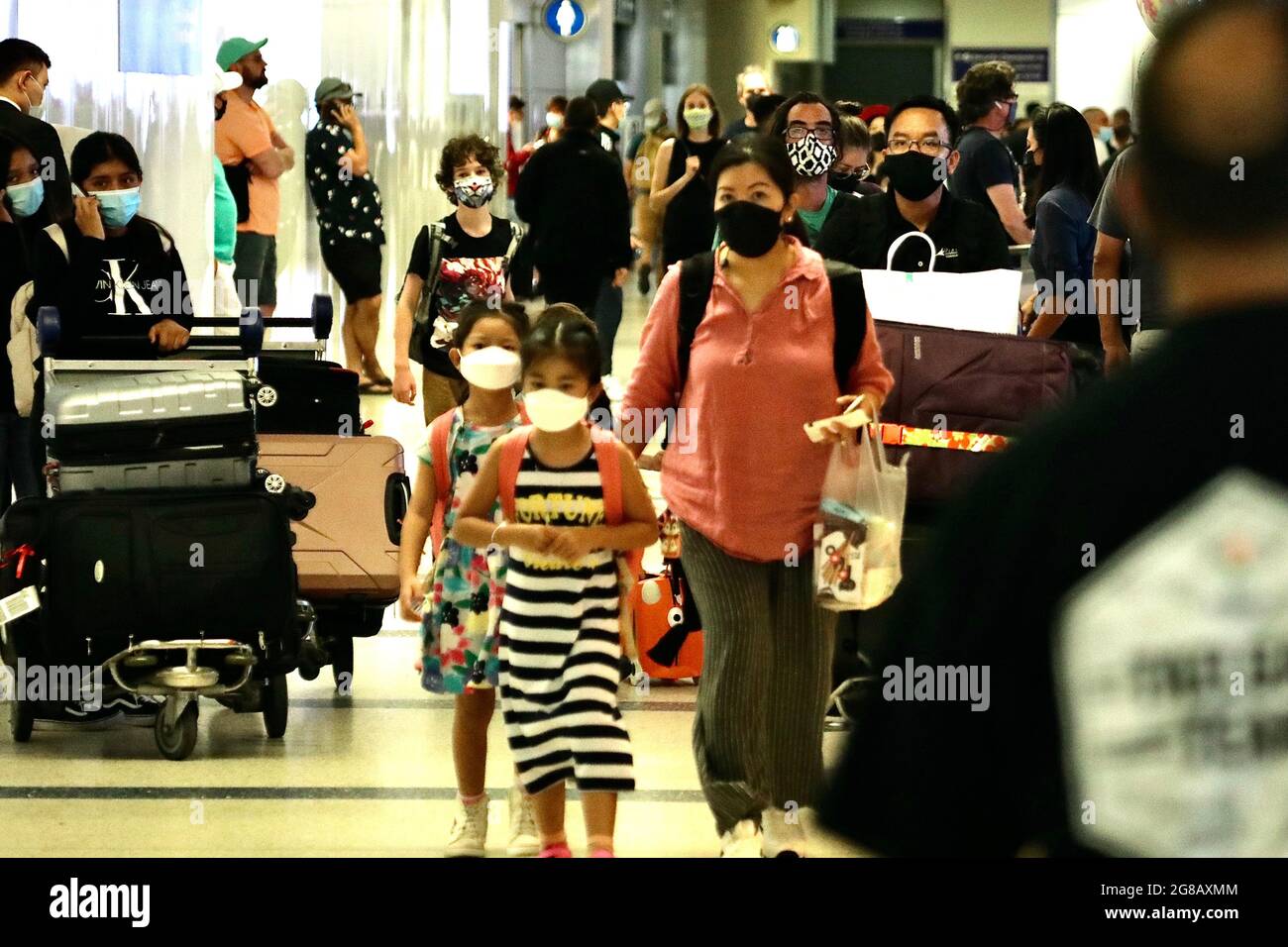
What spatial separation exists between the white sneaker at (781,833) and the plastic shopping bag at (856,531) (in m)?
0.53

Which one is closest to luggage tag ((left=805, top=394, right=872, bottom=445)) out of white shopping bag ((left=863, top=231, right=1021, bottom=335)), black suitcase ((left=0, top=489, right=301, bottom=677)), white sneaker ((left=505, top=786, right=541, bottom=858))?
white sneaker ((left=505, top=786, right=541, bottom=858))

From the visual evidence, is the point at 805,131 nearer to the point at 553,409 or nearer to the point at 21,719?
the point at 553,409

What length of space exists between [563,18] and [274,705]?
15.6 m

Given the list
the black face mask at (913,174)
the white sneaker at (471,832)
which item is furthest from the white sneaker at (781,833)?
the black face mask at (913,174)

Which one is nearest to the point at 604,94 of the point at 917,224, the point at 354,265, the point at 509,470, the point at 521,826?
the point at 354,265

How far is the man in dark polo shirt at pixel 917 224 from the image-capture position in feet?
19.9

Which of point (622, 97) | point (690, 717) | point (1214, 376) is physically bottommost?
point (690, 717)

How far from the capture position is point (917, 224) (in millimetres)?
6125

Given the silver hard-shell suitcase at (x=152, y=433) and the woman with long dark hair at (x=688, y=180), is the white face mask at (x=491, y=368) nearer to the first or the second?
the silver hard-shell suitcase at (x=152, y=433)

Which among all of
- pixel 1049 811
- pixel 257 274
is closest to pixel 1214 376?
pixel 1049 811

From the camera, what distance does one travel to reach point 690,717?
654 cm
